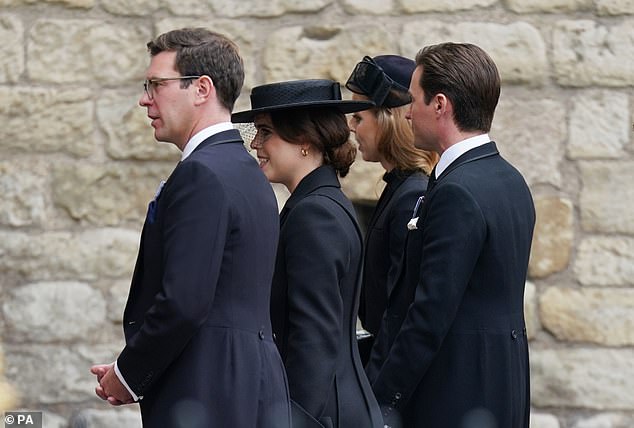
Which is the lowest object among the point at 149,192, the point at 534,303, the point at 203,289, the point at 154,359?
the point at 534,303

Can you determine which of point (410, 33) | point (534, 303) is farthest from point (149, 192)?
point (534, 303)

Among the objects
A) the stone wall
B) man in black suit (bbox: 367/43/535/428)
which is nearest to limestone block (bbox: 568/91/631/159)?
the stone wall

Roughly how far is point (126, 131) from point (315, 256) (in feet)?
6.54

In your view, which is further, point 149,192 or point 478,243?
point 149,192

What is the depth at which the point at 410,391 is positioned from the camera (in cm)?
328

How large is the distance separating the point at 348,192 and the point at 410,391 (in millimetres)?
1730

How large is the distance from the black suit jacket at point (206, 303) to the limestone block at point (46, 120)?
209cm

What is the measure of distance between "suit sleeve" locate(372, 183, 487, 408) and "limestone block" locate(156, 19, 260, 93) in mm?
1814

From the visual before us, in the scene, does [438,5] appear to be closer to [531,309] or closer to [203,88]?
[531,309]

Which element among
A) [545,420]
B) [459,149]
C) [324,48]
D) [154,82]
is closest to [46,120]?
[324,48]

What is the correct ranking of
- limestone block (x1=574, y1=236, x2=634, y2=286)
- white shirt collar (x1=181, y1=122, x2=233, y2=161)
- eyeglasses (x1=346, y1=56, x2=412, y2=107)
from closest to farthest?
white shirt collar (x1=181, y1=122, x2=233, y2=161) → eyeglasses (x1=346, y1=56, x2=412, y2=107) → limestone block (x1=574, y1=236, x2=634, y2=286)

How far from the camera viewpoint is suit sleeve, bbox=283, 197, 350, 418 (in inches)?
122

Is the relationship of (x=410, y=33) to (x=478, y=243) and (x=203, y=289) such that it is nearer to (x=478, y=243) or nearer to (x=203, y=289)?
(x=478, y=243)

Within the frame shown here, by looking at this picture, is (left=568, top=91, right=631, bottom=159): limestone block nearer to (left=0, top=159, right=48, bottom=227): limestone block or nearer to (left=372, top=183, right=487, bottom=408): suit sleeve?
(left=372, top=183, right=487, bottom=408): suit sleeve
